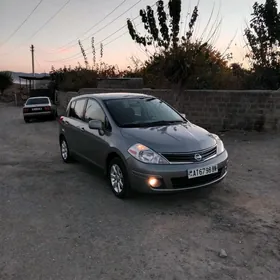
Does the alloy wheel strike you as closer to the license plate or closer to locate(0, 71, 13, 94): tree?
the license plate

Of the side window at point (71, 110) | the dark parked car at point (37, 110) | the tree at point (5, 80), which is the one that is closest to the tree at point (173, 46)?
the side window at point (71, 110)

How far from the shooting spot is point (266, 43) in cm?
1241

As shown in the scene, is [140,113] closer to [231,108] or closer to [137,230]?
[137,230]

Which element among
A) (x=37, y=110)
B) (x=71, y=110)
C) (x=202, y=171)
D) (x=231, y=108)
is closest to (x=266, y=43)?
(x=231, y=108)

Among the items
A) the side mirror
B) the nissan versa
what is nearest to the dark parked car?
the nissan versa

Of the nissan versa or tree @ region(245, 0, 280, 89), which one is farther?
tree @ region(245, 0, 280, 89)

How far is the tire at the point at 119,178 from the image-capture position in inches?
189

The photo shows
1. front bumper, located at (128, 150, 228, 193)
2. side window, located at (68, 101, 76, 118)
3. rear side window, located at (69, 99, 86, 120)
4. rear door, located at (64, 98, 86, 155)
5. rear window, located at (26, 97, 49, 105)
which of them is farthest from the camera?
rear window, located at (26, 97, 49, 105)

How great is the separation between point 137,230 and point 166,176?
85 cm

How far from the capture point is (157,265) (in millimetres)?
3178

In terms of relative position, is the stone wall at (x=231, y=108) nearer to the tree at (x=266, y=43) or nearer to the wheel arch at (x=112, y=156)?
the tree at (x=266, y=43)

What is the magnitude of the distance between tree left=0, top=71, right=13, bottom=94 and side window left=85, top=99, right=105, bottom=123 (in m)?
44.7

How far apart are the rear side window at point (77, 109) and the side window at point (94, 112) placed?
1.01 feet

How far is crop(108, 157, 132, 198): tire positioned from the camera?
4.81 metres
